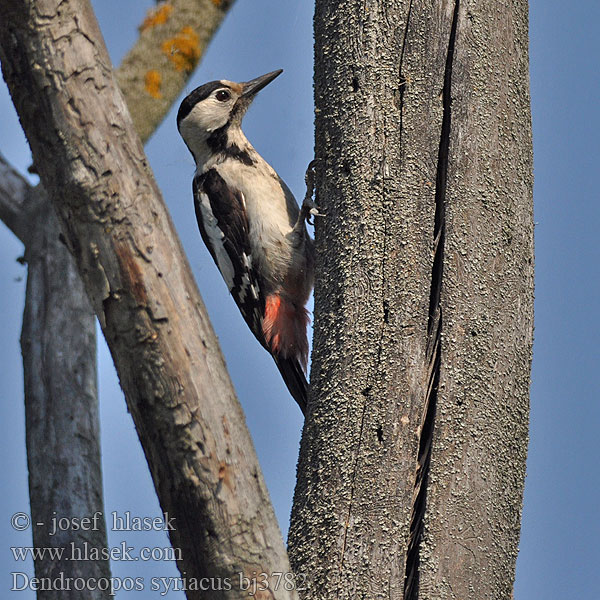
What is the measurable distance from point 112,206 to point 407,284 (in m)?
0.95

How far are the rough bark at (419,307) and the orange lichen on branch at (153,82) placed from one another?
2.53 m

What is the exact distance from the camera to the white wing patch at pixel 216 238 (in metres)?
4.31

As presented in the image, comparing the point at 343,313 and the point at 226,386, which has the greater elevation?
the point at 343,313

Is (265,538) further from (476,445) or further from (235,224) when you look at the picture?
(235,224)

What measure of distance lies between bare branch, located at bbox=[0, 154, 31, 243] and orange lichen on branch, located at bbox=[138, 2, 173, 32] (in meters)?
1.45

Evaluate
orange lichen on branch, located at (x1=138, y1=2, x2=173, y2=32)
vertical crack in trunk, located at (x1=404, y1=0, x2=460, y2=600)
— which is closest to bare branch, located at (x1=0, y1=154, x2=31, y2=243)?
orange lichen on branch, located at (x1=138, y1=2, x2=173, y2=32)

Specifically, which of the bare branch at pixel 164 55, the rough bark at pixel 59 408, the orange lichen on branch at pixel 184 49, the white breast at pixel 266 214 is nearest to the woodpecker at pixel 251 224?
the white breast at pixel 266 214

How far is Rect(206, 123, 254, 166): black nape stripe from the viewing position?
427cm

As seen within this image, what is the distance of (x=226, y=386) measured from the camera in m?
1.86

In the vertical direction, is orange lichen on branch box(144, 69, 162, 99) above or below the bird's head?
above

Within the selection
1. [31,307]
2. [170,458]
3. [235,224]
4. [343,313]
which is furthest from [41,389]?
[170,458]

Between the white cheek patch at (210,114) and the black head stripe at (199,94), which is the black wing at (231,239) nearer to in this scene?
the white cheek patch at (210,114)

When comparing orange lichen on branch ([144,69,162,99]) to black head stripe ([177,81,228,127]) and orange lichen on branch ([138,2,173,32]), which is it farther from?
black head stripe ([177,81,228,127])

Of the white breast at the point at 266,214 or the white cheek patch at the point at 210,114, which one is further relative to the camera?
the white cheek patch at the point at 210,114
